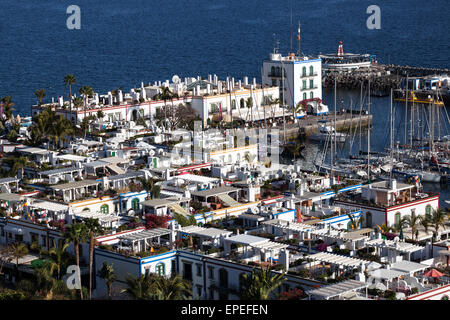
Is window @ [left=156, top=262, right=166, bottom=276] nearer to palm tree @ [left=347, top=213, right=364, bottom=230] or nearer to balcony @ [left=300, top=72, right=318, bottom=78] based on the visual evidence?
palm tree @ [left=347, top=213, right=364, bottom=230]

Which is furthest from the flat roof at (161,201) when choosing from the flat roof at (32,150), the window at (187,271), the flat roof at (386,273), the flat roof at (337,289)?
the flat roof at (32,150)

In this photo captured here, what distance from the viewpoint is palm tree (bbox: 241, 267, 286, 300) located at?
29064mm

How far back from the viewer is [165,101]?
70062mm

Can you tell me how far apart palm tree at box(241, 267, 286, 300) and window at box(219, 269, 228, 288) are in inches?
58.5

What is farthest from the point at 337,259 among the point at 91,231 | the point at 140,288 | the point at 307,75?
the point at 307,75

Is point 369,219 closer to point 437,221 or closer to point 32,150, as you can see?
point 437,221

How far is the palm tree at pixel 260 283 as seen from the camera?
95.4 feet

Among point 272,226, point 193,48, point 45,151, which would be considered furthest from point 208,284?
point 193,48

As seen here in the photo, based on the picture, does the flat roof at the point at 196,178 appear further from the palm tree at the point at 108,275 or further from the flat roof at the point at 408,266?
the flat roof at the point at 408,266

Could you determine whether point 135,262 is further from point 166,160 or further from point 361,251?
point 166,160
